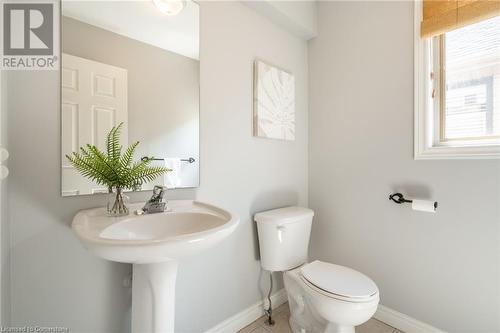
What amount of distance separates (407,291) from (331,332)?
662 mm

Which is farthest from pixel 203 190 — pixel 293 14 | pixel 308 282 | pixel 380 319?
pixel 380 319

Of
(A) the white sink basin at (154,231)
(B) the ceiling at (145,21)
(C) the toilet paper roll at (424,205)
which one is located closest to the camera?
(A) the white sink basin at (154,231)

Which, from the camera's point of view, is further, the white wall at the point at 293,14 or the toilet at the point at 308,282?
the white wall at the point at 293,14

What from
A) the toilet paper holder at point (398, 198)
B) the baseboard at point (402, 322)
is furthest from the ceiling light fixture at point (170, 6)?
the baseboard at point (402, 322)

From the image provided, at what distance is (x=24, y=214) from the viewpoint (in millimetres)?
884

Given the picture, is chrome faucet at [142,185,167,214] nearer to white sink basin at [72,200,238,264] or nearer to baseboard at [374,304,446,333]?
white sink basin at [72,200,238,264]

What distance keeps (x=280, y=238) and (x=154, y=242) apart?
101cm

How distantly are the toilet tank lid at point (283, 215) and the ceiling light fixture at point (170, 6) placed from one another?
1284mm

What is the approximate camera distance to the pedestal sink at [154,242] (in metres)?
0.67

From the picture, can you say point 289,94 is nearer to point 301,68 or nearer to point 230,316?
point 301,68

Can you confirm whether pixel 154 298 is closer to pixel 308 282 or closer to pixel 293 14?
pixel 308 282

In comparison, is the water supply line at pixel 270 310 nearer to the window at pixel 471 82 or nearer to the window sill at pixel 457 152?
the window sill at pixel 457 152

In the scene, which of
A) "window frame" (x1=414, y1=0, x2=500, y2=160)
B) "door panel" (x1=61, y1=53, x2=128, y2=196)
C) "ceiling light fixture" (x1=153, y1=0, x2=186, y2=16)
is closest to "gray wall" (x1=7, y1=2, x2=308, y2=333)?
"door panel" (x1=61, y1=53, x2=128, y2=196)

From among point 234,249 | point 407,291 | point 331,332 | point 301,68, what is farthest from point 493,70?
point 234,249
